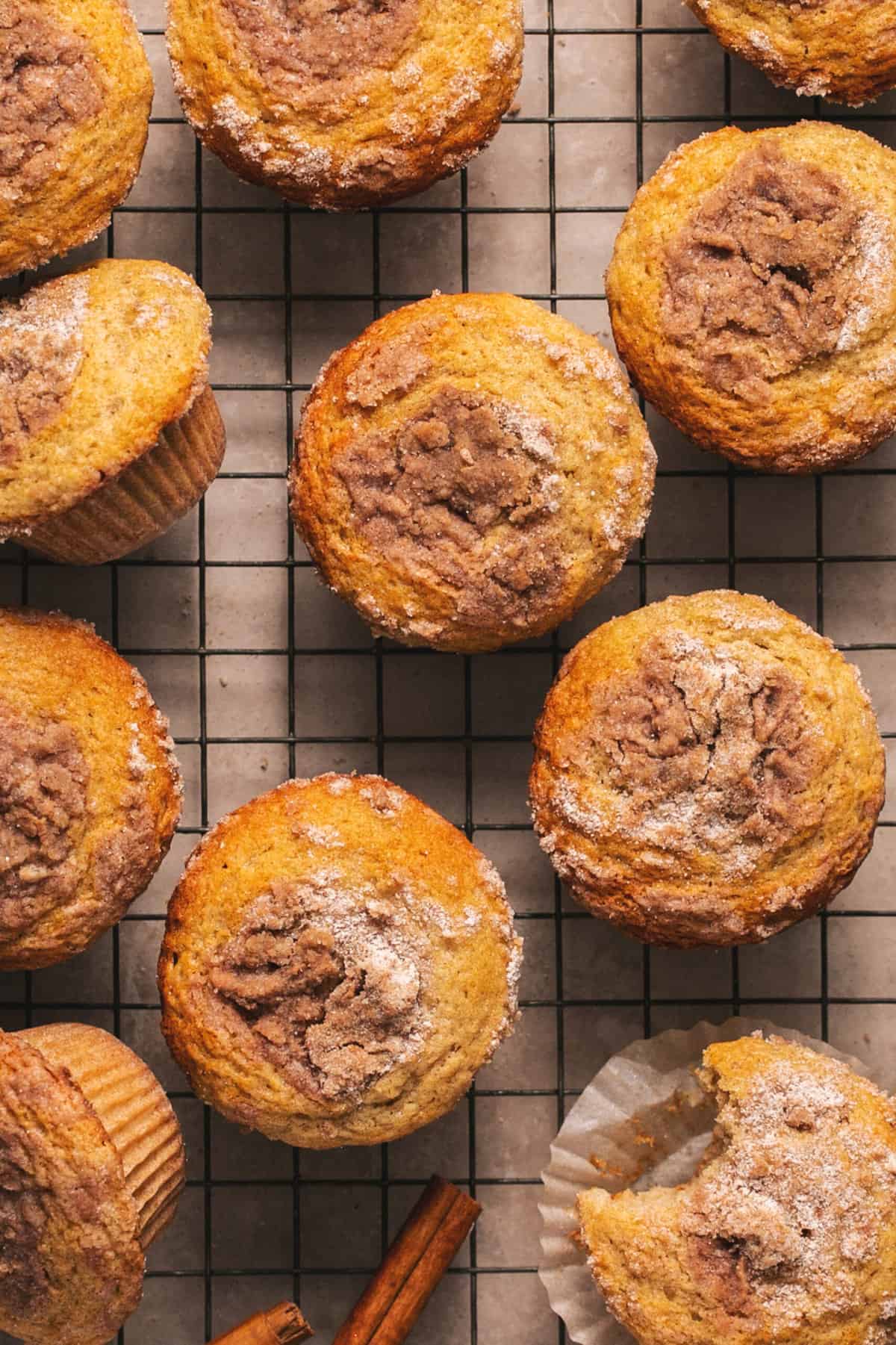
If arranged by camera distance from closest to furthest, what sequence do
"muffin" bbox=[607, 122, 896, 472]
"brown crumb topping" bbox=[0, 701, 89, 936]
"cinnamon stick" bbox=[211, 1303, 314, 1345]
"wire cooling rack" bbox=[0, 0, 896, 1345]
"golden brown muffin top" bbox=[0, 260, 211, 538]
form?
1. "golden brown muffin top" bbox=[0, 260, 211, 538]
2. "brown crumb topping" bbox=[0, 701, 89, 936]
3. "muffin" bbox=[607, 122, 896, 472]
4. "cinnamon stick" bbox=[211, 1303, 314, 1345]
5. "wire cooling rack" bbox=[0, 0, 896, 1345]

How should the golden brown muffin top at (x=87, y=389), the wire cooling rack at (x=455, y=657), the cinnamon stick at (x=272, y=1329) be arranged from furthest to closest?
the wire cooling rack at (x=455, y=657) < the cinnamon stick at (x=272, y=1329) < the golden brown muffin top at (x=87, y=389)

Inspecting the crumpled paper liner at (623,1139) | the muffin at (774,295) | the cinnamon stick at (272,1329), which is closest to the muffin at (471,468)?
the muffin at (774,295)

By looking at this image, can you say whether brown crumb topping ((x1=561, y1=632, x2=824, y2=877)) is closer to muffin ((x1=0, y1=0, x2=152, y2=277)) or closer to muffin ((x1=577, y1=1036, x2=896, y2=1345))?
muffin ((x1=577, y1=1036, x2=896, y2=1345))

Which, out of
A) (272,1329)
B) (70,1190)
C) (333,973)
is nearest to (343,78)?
(333,973)

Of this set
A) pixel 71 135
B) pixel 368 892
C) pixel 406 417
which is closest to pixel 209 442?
pixel 406 417

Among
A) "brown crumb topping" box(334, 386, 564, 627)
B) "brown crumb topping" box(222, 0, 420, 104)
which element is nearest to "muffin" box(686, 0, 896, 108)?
"brown crumb topping" box(222, 0, 420, 104)

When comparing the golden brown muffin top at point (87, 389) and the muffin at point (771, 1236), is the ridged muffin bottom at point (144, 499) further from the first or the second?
the muffin at point (771, 1236)
